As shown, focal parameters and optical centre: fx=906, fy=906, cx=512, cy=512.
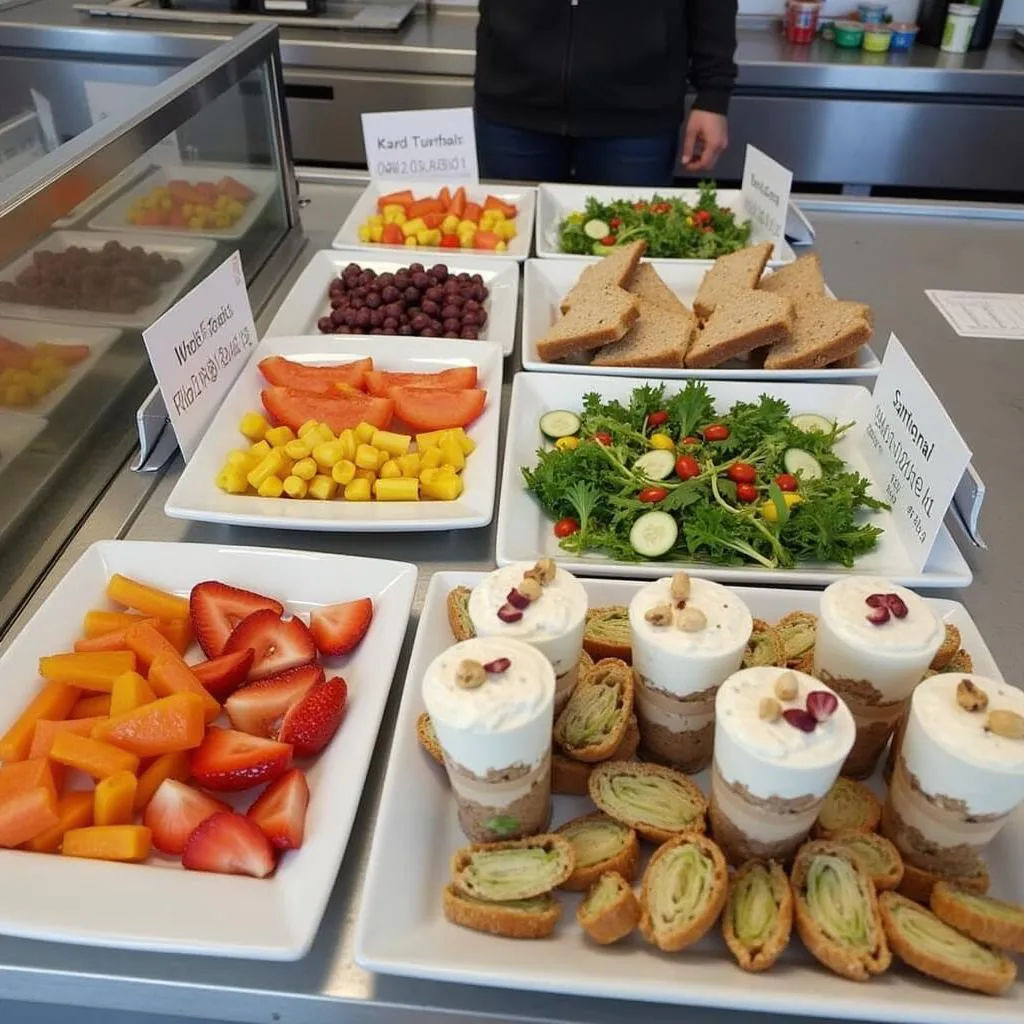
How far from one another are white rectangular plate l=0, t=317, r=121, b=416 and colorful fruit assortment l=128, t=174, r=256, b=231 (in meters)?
0.21

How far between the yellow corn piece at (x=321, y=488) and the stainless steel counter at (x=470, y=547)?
0.06m

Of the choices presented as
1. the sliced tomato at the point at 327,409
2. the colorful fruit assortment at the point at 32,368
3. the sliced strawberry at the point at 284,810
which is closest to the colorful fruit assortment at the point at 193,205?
the colorful fruit assortment at the point at 32,368

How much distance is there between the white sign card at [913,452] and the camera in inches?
45.8

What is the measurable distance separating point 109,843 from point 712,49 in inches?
102

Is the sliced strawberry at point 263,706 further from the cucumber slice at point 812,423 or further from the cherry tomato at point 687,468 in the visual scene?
the cucumber slice at point 812,423

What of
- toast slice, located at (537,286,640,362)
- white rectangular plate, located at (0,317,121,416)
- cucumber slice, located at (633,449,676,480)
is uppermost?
white rectangular plate, located at (0,317,121,416)

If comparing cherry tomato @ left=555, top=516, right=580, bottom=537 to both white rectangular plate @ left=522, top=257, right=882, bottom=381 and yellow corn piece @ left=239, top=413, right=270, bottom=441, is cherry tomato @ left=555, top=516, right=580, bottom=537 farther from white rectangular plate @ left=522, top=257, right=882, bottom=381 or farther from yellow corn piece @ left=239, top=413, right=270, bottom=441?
yellow corn piece @ left=239, top=413, right=270, bottom=441

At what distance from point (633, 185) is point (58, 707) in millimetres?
2354

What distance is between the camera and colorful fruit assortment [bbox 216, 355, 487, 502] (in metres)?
1.33

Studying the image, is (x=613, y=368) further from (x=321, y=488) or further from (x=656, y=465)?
(x=321, y=488)

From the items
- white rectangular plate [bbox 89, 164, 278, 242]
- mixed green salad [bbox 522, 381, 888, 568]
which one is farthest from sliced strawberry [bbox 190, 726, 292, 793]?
white rectangular plate [bbox 89, 164, 278, 242]

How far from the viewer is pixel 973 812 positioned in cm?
82

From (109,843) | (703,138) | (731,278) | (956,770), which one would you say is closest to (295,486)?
(109,843)

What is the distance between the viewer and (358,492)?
133cm
